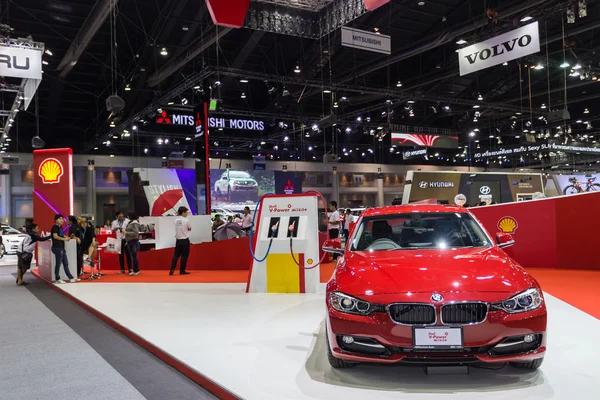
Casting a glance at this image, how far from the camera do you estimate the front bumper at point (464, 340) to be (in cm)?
293

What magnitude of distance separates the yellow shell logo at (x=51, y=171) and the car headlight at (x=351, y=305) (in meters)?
13.3

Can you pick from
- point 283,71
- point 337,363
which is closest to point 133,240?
point 337,363

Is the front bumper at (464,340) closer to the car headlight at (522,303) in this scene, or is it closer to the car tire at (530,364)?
the car headlight at (522,303)

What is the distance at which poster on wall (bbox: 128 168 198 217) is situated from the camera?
1805 centimetres

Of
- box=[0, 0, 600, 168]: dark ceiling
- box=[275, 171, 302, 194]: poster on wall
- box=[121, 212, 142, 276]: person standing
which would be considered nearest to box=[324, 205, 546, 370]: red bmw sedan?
box=[121, 212, 142, 276]: person standing

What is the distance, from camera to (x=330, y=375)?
345 cm

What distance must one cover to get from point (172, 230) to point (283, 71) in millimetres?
10071

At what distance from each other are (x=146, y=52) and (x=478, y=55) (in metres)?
12.6

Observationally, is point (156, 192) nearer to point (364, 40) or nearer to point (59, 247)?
point (59, 247)

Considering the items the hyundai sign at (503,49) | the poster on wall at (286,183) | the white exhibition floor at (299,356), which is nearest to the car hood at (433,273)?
the white exhibition floor at (299,356)

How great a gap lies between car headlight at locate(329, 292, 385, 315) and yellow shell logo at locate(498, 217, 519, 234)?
749 centimetres

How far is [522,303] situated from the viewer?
3.06 m

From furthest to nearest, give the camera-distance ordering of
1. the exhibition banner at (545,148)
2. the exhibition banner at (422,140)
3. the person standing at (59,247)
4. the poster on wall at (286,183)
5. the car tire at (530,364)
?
the poster on wall at (286,183)
the exhibition banner at (422,140)
the exhibition banner at (545,148)
the person standing at (59,247)
the car tire at (530,364)

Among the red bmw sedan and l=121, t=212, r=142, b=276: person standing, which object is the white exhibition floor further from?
l=121, t=212, r=142, b=276: person standing
